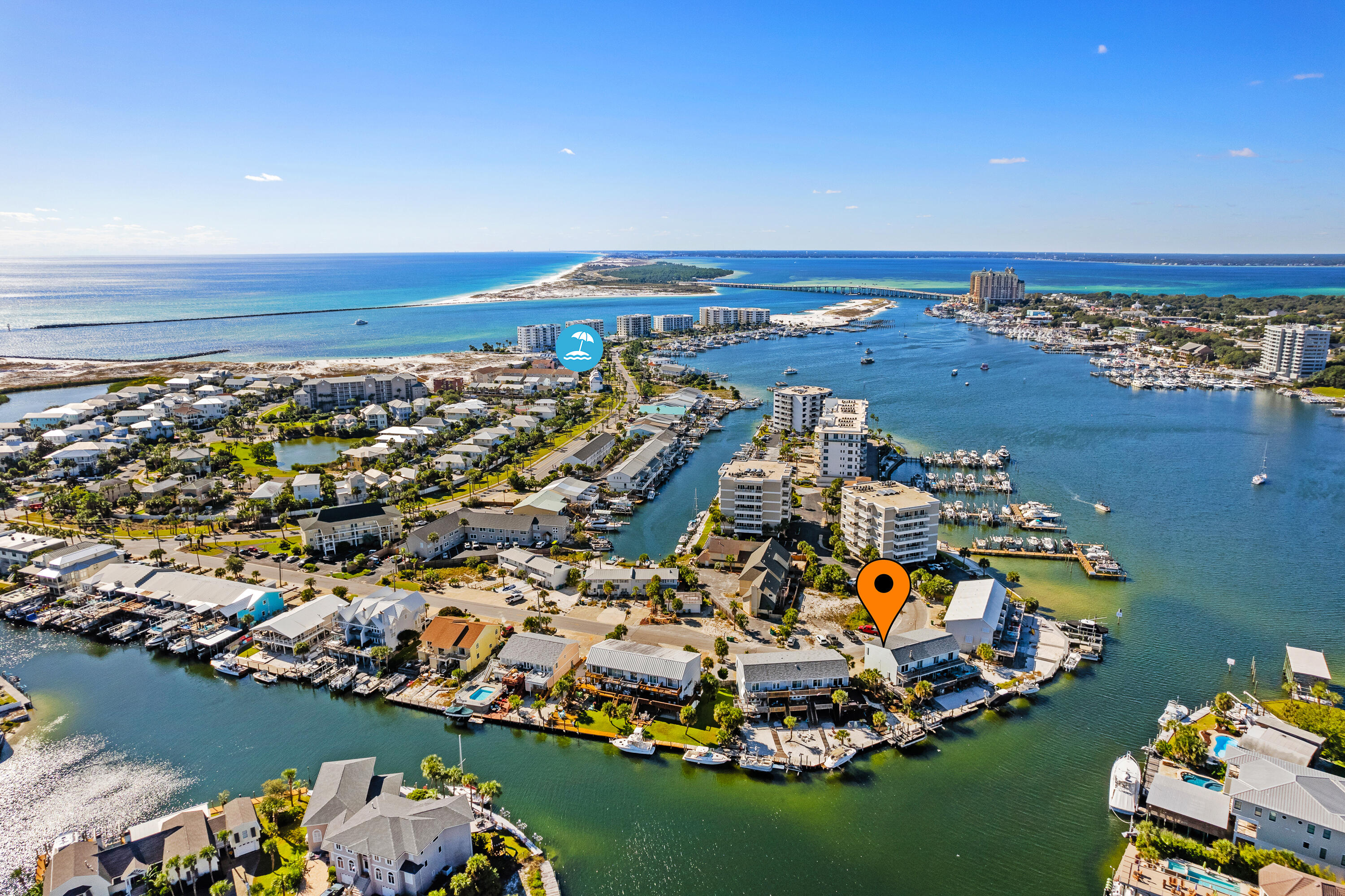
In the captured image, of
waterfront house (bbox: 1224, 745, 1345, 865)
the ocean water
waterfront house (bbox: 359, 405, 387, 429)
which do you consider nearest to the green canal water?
waterfront house (bbox: 1224, 745, 1345, 865)

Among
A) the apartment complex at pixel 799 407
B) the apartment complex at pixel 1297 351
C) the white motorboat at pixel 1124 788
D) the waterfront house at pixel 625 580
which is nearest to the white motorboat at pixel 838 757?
the white motorboat at pixel 1124 788

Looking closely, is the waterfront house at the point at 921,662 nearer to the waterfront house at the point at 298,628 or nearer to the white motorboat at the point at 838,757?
the white motorboat at the point at 838,757

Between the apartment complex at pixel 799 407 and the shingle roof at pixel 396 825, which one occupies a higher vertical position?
the apartment complex at pixel 799 407

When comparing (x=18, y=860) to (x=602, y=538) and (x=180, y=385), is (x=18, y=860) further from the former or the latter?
(x=180, y=385)

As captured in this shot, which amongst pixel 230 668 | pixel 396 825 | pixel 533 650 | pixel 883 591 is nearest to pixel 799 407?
pixel 883 591

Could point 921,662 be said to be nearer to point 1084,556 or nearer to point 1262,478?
point 1084,556

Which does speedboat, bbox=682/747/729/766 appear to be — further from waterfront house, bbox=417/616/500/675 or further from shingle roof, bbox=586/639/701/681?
waterfront house, bbox=417/616/500/675
